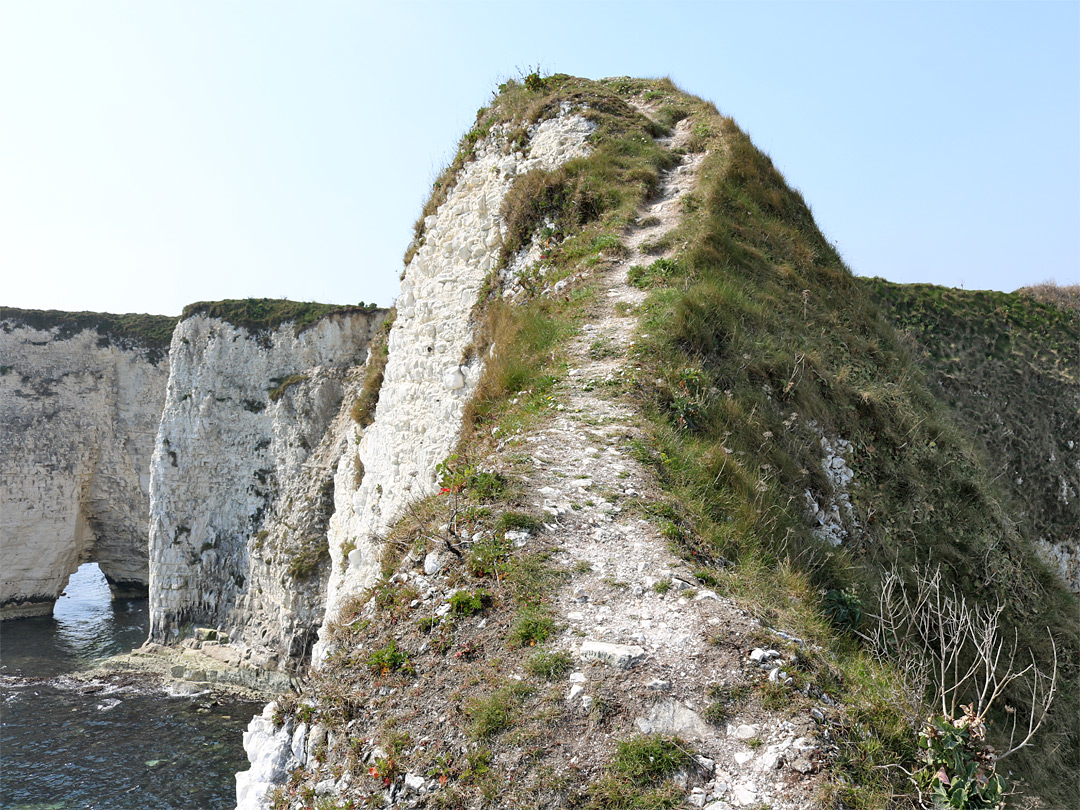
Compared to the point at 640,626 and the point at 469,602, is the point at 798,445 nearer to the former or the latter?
the point at 640,626

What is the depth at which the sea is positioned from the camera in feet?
69.1

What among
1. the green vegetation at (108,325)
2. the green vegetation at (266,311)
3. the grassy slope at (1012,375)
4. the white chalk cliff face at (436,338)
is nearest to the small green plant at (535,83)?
the white chalk cliff face at (436,338)

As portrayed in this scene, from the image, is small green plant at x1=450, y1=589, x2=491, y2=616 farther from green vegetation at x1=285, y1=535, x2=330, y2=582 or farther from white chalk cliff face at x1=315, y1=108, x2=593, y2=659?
green vegetation at x1=285, y1=535, x2=330, y2=582

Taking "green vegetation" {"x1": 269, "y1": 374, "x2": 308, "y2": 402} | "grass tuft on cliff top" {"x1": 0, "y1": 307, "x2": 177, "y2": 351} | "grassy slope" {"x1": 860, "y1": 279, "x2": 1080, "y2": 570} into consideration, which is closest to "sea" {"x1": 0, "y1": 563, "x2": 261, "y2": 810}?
"green vegetation" {"x1": 269, "y1": 374, "x2": 308, "y2": 402}

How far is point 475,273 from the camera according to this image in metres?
12.9

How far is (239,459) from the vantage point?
116 feet

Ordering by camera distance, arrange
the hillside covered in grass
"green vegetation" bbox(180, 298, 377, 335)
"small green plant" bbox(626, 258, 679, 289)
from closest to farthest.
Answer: the hillside covered in grass < "small green plant" bbox(626, 258, 679, 289) < "green vegetation" bbox(180, 298, 377, 335)

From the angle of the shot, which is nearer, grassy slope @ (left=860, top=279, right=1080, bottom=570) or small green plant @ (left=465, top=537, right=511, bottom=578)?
small green plant @ (left=465, top=537, right=511, bottom=578)

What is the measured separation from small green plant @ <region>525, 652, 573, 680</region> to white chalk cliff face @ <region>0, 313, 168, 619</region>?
163 ft

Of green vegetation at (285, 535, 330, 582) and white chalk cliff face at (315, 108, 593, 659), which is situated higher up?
white chalk cliff face at (315, 108, 593, 659)

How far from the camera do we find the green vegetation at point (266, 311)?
1385 inches

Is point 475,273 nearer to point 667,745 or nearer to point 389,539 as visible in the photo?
point 389,539

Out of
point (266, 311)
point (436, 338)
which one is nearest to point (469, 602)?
point (436, 338)

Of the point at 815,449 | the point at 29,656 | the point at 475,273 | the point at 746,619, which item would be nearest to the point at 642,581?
the point at 746,619
